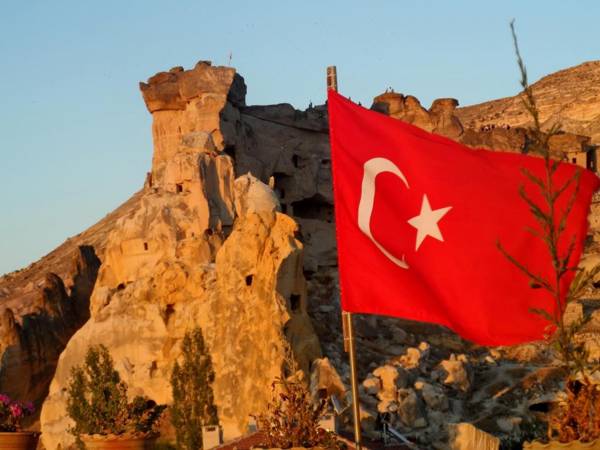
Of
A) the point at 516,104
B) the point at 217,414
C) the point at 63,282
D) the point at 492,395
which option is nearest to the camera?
the point at 217,414

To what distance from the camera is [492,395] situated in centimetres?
4766

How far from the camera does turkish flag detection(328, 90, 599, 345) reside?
598 inches

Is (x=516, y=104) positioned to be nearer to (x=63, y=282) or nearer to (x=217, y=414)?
(x=63, y=282)

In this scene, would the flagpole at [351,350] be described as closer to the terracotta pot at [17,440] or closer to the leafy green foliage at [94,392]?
the terracotta pot at [17,440]

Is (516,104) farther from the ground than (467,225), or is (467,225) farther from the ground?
(516,104)

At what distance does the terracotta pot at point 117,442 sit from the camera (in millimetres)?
24438

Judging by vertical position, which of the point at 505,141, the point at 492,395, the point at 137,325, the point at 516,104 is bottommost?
the point at 492,395

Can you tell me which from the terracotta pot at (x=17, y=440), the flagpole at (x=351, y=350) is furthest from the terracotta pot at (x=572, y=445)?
the terracotta pot at (x=17, y=440)

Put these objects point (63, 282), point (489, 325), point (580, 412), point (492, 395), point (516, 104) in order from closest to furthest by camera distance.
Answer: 1. point (580, 412)
2. point (489, 325)
3. point (492, 395)
4. point (63, 282)
5. point (516, 104)

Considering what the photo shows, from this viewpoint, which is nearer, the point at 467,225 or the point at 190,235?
the point at 467,225

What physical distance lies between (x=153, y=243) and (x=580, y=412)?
40.8m

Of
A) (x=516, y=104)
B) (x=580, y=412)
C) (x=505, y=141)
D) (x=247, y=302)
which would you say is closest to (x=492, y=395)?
(x=247, y=302)

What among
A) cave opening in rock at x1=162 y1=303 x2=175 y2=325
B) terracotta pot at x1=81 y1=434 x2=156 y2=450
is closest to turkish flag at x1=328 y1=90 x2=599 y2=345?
terracotta pot at x1=81 y1=434 x2=156 y2=450

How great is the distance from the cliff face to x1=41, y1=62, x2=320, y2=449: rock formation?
158ft
